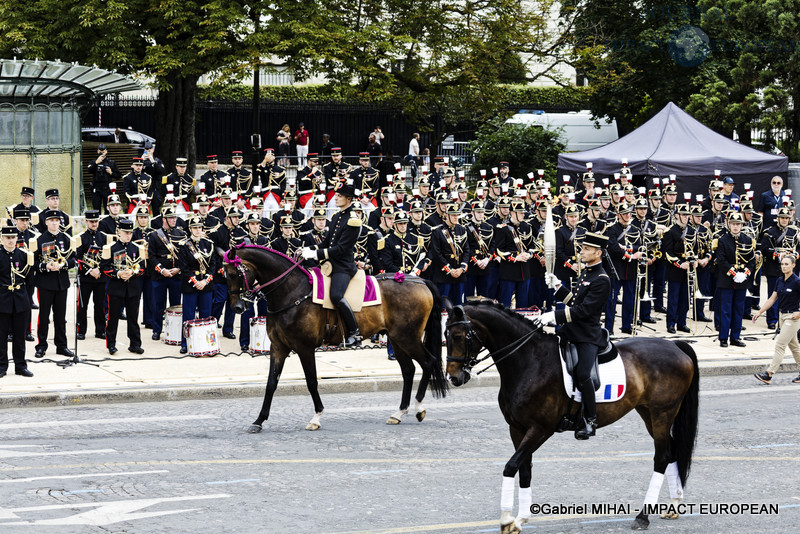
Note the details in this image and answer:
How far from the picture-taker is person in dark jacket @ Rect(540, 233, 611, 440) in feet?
33.3

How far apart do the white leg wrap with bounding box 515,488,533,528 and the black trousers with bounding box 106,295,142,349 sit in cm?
971

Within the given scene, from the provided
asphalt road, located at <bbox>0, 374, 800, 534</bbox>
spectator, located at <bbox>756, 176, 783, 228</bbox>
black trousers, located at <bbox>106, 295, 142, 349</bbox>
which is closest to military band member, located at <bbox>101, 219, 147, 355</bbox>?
black trousers, located at <bbox>106, 295, 142, 349</bbox>

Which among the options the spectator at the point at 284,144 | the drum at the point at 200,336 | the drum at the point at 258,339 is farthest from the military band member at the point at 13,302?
the spectator at the point at 284,144

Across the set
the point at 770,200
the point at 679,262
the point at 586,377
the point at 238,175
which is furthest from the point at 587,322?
the point at 238,175

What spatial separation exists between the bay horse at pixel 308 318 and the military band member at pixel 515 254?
5849 mm

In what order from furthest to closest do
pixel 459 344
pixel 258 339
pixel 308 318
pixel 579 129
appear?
pixel 579 129 < pixel 258 339 < pixel 308 318 < pixel 459 344

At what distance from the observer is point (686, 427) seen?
10727 millimetres

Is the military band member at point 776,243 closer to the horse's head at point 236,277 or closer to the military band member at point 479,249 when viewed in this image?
the military band member at point 479,249

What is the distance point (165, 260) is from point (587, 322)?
33.4 feet

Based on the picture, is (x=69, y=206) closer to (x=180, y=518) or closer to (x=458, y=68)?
(x=458, y=68)

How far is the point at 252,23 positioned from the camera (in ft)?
111

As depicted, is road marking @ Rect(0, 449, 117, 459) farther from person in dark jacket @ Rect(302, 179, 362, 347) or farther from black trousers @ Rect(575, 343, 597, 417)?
black trousers @ Rect(575, 343, 597, 417)

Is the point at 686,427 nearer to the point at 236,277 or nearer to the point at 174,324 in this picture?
the point at 236,277

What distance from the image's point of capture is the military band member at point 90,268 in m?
18.3
